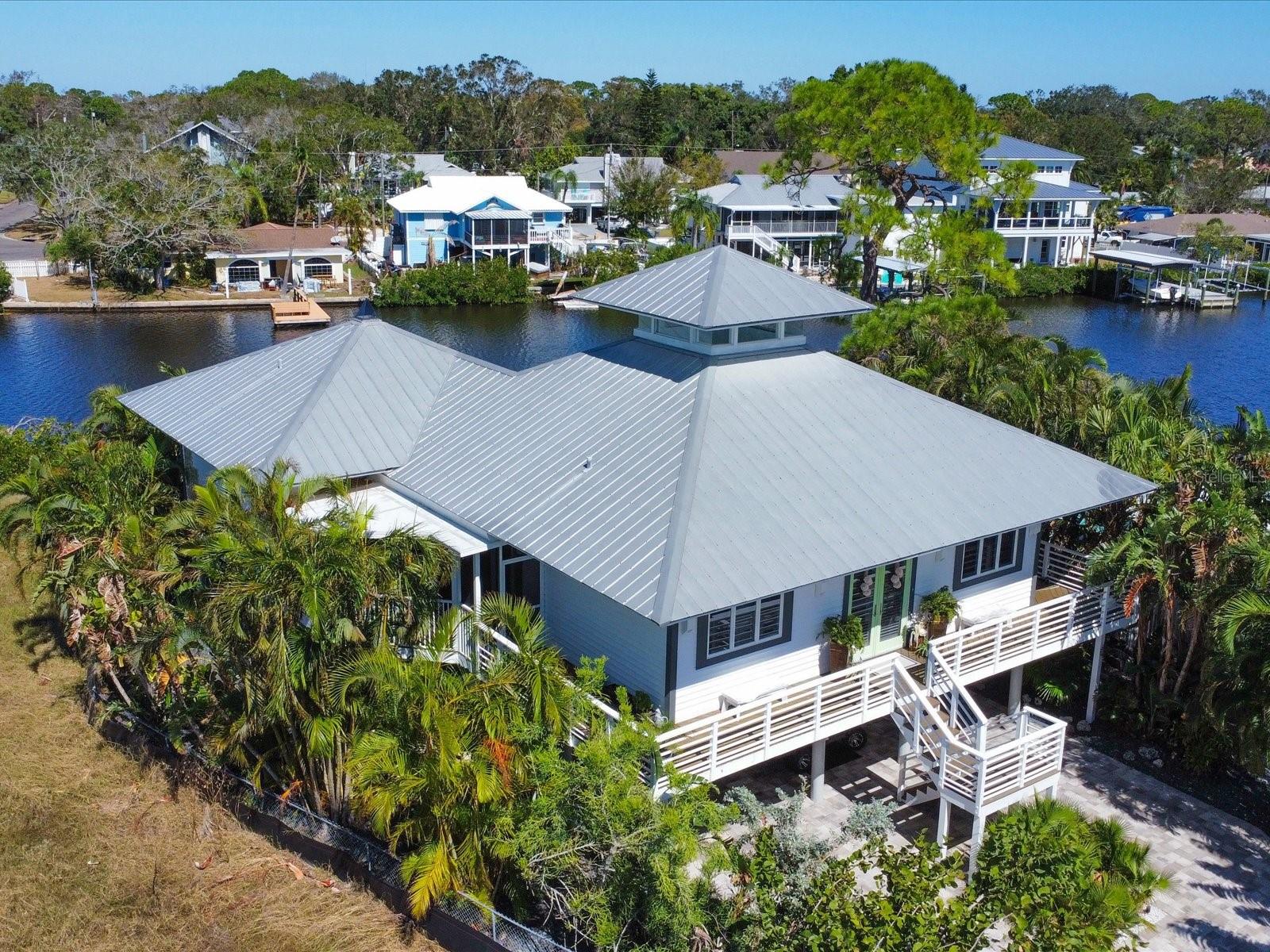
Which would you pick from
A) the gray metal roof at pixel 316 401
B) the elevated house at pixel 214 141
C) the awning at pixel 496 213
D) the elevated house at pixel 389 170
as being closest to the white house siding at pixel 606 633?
the gray metal roof at pixel 316 401

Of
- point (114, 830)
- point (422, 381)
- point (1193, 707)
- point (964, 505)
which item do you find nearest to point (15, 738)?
point (114, 830)

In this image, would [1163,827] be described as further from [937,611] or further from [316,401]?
[316,401]

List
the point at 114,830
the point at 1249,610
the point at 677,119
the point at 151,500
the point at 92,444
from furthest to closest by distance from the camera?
1. the point at 677,119
2. the point at 92,444
3. the point at 151,500
4. the point at 114,830
5. the point at 1249,610

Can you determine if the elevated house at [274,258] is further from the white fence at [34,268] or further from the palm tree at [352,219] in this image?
the white fence at [34,268]

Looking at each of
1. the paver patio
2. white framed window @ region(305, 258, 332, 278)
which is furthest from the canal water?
the paver patio

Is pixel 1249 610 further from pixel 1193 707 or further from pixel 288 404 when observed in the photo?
pixel 288 404

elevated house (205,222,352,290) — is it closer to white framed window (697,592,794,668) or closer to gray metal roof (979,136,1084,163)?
gray metal roof (979,136,1084,163)

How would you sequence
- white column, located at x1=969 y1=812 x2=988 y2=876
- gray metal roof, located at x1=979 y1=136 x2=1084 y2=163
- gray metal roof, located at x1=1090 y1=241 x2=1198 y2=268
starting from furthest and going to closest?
gray metal roof, located at x1=979 y1=136 x2=1084 y2=163
gray metal roof, located at x1=1090 y1=241 x2=1198 y2=268
white column, located at x1=969 y1=812 x2=988 y2=876
